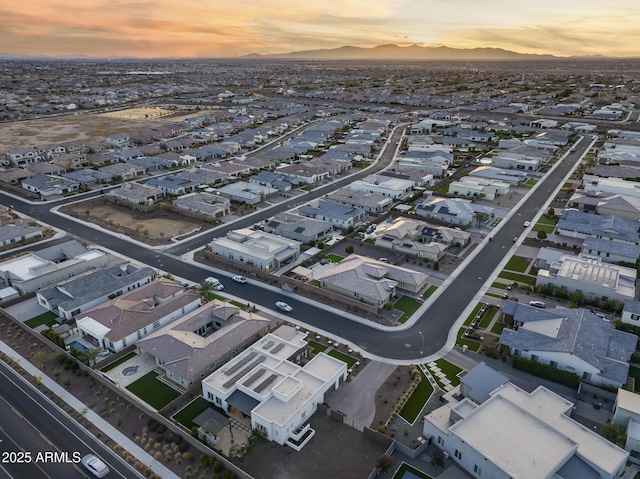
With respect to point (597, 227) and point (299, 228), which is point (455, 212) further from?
point (299, 228)

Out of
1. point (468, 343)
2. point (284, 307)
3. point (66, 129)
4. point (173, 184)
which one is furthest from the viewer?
point (66, 129)

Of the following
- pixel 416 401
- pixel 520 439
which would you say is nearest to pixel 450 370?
pixel 416 401

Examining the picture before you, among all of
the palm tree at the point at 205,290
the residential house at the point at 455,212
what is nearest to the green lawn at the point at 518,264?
the residential house at the point at 455,212

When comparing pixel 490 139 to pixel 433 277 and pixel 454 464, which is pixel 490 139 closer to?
pixel 433 277

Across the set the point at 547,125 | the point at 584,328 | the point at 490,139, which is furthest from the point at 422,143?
the point at 584,328

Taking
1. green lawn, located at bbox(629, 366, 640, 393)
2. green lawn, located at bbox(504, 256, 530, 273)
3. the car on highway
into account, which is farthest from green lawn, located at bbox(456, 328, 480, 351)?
the car on highway

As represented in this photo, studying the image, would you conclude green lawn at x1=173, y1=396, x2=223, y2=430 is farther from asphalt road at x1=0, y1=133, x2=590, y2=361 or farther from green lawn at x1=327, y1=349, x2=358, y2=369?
asphalt road at x1=0, y1=133, x2=590, y2=361
